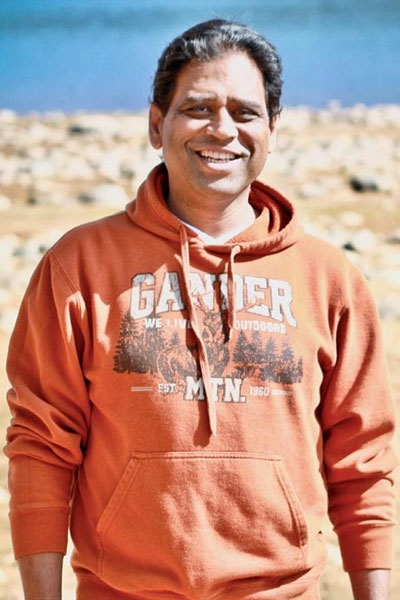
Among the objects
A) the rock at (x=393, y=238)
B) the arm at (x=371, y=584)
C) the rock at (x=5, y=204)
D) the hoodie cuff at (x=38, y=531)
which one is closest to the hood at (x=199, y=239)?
the hoodie cuff at (x=38, y=531)

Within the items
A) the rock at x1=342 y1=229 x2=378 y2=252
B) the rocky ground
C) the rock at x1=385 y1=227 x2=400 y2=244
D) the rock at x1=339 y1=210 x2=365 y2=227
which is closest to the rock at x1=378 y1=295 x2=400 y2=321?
the rocky ground

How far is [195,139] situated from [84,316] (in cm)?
44

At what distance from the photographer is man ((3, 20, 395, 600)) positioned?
2.21 m

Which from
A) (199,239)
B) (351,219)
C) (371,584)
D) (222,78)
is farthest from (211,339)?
(351,219)

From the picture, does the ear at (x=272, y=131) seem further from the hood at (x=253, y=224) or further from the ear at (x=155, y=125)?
the ear at (x=155, y=125)

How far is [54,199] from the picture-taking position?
499 inches

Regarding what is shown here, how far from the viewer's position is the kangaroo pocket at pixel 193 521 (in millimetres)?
2193

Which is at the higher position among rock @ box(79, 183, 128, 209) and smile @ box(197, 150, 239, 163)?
rock @ box(79, 183, 128, 209)

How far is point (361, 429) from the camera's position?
240cm

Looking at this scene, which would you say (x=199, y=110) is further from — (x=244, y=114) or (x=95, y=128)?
(x=95, y=128)

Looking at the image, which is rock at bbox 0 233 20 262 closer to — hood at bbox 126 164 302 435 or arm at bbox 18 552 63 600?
hood at bbox 126 164 302 435

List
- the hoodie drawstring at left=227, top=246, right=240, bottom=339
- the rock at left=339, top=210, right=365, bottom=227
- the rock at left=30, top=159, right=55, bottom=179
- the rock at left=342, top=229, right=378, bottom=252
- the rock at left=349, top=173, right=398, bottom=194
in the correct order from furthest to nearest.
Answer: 1. the rock at left=30, top=159, right=55, bottom=179
2. the rock at left=349, top=173, right=398, bottom=194
3. the rock at left=339, top=210, right=365, bottom=227
4. the rock at left=342, top=229, right=378, bottom=252
5. the hoodie drawstring at left=227, top=246, right=240, bottom=339

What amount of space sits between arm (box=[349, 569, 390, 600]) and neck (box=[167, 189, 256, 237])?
808 millimetres

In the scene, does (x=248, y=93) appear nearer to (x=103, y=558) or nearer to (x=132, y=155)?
(x=103, y=558)
